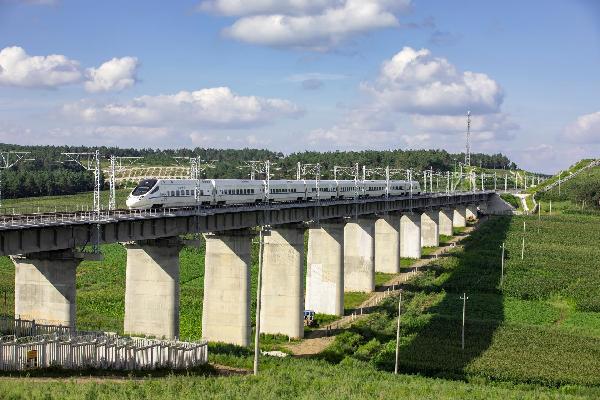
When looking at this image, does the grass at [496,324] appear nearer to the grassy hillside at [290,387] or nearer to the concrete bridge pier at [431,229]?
the grassy hillside at [290,387]

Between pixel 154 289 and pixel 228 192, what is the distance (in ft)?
44.7

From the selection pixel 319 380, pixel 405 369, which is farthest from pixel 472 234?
pixel 319 380

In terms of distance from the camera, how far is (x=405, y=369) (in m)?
55.3

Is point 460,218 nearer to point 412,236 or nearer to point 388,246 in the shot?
point 412,236

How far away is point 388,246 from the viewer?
10969cm

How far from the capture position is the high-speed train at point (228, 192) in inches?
2206

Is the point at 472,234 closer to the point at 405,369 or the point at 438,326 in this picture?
the point at 438,326

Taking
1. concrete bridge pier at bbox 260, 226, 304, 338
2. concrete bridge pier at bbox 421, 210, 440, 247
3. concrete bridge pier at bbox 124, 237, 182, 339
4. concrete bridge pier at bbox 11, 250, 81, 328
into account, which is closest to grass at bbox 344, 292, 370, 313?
concrete bridge pier at bbox 260, 226, 304, 338

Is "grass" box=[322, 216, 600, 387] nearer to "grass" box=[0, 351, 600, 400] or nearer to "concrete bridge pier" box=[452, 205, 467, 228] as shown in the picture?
"grass" box=[0, 351, 600, 400]

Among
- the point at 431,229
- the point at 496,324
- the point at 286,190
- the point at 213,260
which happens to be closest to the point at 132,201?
the point at 213,260

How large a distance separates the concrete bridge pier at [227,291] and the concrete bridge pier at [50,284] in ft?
55.8

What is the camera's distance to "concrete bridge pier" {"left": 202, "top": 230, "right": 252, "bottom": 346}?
198 feet

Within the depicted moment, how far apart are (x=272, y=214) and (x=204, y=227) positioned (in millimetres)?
11257

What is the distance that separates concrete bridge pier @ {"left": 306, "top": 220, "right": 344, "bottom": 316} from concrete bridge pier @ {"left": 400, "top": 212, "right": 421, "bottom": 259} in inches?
1693
